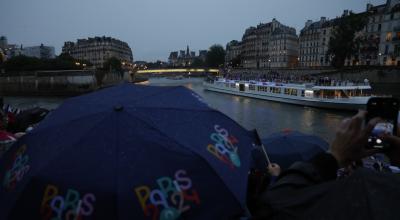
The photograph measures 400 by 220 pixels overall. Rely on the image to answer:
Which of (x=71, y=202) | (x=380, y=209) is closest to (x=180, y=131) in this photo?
(x=71, y=202)

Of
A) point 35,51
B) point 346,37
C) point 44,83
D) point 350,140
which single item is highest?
point 35,51

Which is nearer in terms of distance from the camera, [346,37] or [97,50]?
[346,37]

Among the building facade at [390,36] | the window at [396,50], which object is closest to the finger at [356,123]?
the building facade at [390,36]

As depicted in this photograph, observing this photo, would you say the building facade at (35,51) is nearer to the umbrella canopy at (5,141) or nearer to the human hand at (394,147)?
the umbrella canopy at (5,141)

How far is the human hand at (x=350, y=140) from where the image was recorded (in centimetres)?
150

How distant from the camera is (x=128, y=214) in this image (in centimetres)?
190

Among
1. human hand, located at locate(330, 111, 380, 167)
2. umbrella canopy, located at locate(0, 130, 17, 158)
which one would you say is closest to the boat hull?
umbrella canopy, located at locate(0, 130, 17, 158)

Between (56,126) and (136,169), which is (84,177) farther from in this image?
(56,126)

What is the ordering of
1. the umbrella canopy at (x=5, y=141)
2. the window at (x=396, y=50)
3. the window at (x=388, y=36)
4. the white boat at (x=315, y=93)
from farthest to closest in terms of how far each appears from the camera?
the window at (x=388, y=36) < the window at (x=396, y=50) < the white boat at (x=315, y=93) < the umbrella canopy at (x=5, y=141)

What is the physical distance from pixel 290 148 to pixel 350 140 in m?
4.24

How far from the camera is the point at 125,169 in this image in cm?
204

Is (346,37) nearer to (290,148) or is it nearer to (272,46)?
(272,46)

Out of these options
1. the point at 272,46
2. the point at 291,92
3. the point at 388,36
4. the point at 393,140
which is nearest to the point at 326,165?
the point at 393,140

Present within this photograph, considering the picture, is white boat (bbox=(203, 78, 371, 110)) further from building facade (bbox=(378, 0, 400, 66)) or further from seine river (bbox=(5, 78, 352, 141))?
building facade (bbox=(378, 0, 400, 66))
